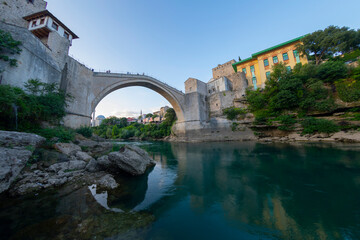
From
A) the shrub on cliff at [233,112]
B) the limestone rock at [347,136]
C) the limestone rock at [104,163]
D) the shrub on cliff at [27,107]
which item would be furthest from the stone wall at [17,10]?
the limestone rock at [347,136]

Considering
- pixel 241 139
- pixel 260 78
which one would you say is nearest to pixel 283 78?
pixel 260 78

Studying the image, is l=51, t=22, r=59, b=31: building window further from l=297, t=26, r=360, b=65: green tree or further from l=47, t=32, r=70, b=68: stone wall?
l=297, t=26, r=360, b=65: green tree

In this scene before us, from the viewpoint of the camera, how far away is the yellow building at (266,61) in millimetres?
16703

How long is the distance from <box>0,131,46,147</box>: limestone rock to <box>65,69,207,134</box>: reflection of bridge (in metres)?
6.79

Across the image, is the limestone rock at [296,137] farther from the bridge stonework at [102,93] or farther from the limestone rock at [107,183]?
the limestone rock at [107,183]

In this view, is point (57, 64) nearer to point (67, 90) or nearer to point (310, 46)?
point (67, 90)

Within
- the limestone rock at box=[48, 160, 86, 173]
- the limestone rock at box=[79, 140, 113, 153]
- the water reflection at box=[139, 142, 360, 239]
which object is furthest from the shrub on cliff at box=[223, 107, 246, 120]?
the limestone rock at box=[48, 160, 86, 173]

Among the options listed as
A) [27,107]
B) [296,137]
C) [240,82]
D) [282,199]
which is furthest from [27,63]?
[240,82]

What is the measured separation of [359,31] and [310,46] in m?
4.21

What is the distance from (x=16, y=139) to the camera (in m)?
3.95

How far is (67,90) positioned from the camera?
10.5 m

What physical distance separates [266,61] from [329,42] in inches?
235

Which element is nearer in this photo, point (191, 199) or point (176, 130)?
point (191, 199)

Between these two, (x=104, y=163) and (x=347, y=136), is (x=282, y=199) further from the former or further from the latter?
(x=347, y=136)
